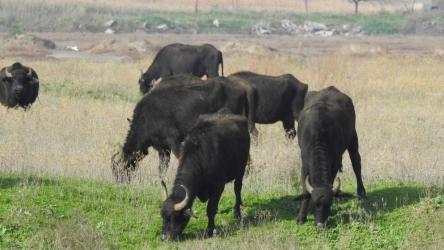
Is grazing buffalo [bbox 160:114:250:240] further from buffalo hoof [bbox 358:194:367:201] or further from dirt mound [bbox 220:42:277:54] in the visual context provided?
dirt mound [bbox 220:42:277:54]

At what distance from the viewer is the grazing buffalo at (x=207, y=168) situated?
11.4 metres

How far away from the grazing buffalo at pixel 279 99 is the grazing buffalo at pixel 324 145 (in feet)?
17.4

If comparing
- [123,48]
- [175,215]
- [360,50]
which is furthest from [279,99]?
[123,48]

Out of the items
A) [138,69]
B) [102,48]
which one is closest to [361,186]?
[138,69]

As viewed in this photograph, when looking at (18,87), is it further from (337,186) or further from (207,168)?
(337,186)

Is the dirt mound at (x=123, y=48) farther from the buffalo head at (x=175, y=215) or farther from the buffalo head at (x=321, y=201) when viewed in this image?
the buffalo head at (x=175, y=215)

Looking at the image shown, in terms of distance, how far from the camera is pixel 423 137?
21.0m

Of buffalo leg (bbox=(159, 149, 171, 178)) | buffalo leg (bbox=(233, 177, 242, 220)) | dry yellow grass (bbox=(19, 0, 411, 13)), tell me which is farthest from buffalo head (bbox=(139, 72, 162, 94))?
dry yellow grass (bbox=(19, 0, 411, 13))

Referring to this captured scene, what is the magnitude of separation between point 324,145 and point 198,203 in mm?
2162

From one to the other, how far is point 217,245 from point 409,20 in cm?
8430

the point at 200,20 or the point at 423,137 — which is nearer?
the point at 423,137

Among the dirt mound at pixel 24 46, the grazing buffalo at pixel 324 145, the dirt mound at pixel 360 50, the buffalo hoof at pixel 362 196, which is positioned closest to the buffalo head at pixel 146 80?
the grazing buffalo at pixel 324 145

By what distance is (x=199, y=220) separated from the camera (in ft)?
40.9

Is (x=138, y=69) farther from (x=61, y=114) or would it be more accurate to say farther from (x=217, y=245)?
(x=217, y=245)
